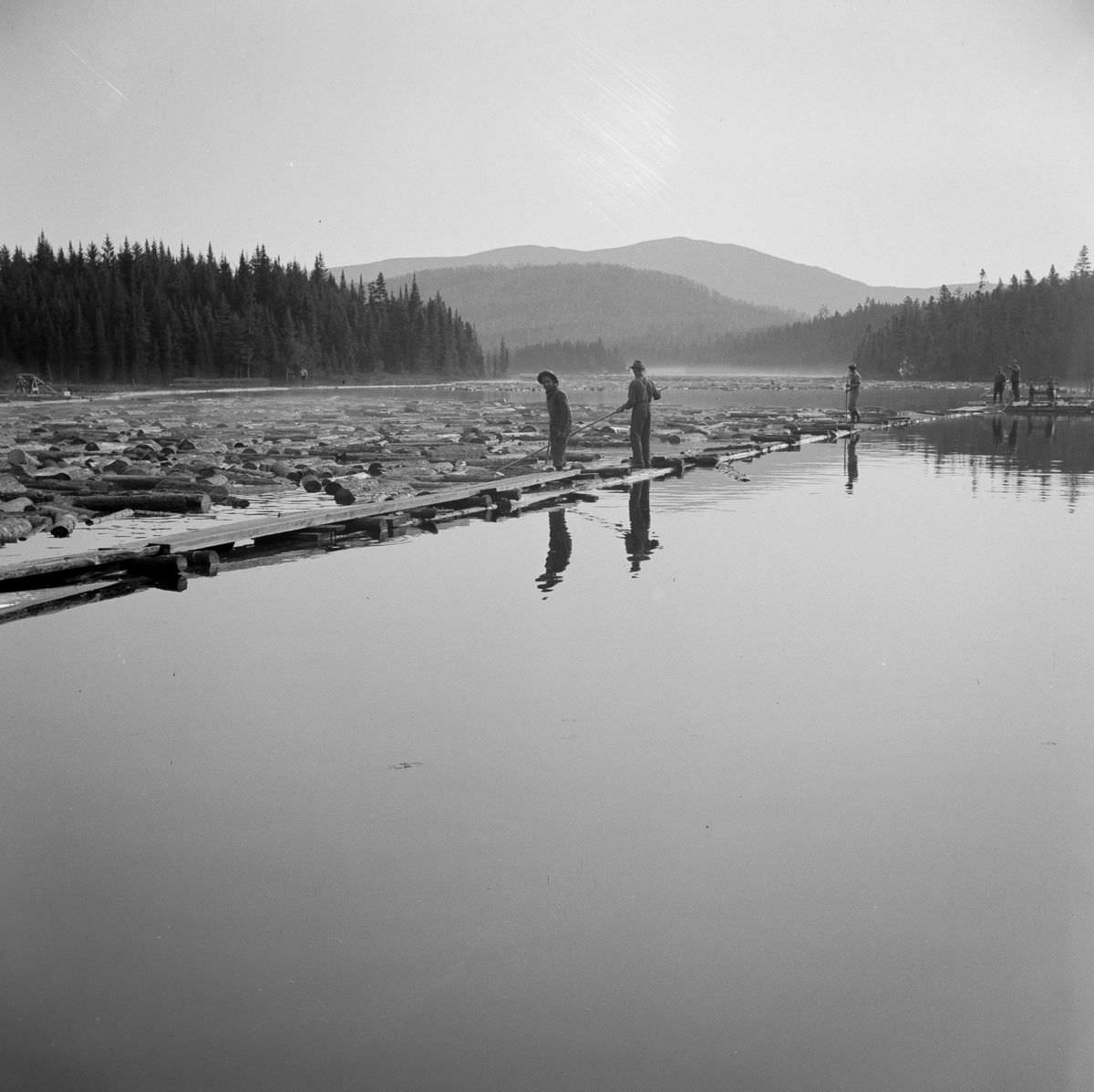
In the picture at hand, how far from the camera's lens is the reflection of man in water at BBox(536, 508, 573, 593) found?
12.8 meters

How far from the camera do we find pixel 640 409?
2416cm

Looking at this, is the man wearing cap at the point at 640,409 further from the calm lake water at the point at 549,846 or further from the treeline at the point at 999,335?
the treeline at the point at 999,335

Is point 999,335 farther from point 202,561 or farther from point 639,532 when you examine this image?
point 202,561

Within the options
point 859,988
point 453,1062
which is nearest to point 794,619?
point 859,988

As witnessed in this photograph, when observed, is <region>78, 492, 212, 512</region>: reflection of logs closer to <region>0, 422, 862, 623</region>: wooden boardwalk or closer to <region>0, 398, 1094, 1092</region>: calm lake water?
<region>0, 422, 862, 623</region>: wooden boardwalk

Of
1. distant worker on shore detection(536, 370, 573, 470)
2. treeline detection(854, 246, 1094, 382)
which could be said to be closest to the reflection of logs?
distant worker on shore detection(536, 370, 573, 470)

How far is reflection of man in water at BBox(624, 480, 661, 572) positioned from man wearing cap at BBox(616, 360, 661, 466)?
1.78 metres

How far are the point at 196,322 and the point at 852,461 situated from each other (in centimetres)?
9918

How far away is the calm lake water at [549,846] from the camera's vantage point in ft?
14.0

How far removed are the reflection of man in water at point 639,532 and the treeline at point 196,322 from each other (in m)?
97.8

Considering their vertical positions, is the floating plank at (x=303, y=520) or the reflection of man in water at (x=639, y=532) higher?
the floating plank at (x=303, y=520)

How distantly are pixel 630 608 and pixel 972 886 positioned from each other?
596 cm

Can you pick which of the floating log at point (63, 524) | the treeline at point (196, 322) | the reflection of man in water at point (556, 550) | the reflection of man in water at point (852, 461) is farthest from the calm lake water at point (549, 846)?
the treeline at point (196, 322)

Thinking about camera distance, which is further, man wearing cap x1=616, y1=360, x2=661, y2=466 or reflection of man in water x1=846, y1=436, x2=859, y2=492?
reflection of man in water x1=846, y1=436, x2=859, y2=492
